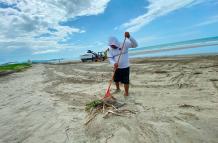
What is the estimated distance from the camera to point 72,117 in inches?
Result: 173

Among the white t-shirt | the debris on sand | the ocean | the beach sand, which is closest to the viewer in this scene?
the beach sand

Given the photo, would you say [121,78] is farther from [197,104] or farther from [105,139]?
[105,139]

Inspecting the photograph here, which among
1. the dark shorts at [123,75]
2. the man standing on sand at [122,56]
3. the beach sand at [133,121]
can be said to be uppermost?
the man standing on sand at [122,56]

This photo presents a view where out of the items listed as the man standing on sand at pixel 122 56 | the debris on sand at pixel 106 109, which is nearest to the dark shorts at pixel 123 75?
the man standing on sand at pixel 122 56

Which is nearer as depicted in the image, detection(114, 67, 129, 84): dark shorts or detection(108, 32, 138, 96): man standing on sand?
detection(108, 32, 138, 96): man standing on sand

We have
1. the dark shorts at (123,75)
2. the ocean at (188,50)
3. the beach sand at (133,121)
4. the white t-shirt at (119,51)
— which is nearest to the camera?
the beach sand at (133,121)

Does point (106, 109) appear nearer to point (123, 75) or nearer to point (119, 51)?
point (123, 75)

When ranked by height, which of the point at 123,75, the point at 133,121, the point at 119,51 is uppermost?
the point at 119,51

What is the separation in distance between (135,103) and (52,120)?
6.88 ft

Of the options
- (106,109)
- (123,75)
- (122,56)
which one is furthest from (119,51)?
(106,109)

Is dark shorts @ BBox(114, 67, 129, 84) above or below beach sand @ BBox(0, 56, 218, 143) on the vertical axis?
above

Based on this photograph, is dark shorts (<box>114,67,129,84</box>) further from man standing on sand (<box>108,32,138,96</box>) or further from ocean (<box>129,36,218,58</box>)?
ocean (<box>129,36,218,58</box>)

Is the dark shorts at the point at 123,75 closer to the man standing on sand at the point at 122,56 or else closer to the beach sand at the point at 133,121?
the man standing on sand at the point at 122,56

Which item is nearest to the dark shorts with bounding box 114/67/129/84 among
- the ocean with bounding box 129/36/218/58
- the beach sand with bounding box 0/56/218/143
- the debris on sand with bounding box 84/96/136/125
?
the beach sand with bounding box 0/56/218/143
